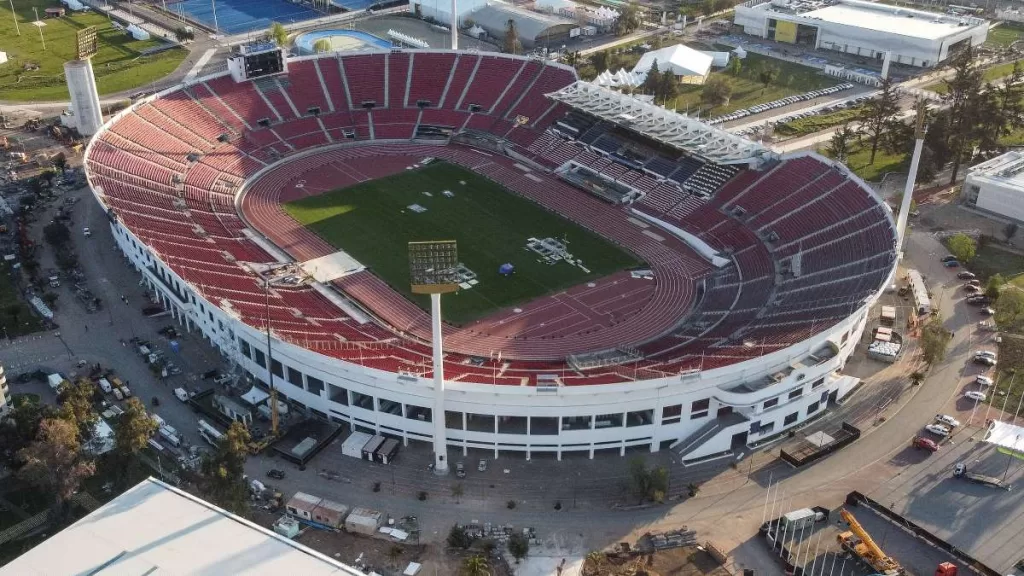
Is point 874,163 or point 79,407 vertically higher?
point 874,163

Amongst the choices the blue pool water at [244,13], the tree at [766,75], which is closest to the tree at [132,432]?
the tree at [766,75]

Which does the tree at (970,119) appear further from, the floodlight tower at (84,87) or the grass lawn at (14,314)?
the floodlight tower at (84,87)

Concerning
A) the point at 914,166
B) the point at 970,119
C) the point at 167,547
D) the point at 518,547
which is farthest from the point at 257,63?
the point at 970,119

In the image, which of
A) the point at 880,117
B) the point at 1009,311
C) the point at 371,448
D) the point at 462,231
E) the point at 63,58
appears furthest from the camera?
the point at 63,58

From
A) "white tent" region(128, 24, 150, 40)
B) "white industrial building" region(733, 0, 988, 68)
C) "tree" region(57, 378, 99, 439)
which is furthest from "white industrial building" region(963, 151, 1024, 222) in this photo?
"white tent" region(128, 24, 150, 40)

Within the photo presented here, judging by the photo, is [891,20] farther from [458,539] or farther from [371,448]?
[458,539]

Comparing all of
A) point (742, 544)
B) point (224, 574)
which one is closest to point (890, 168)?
point (742, 544)
